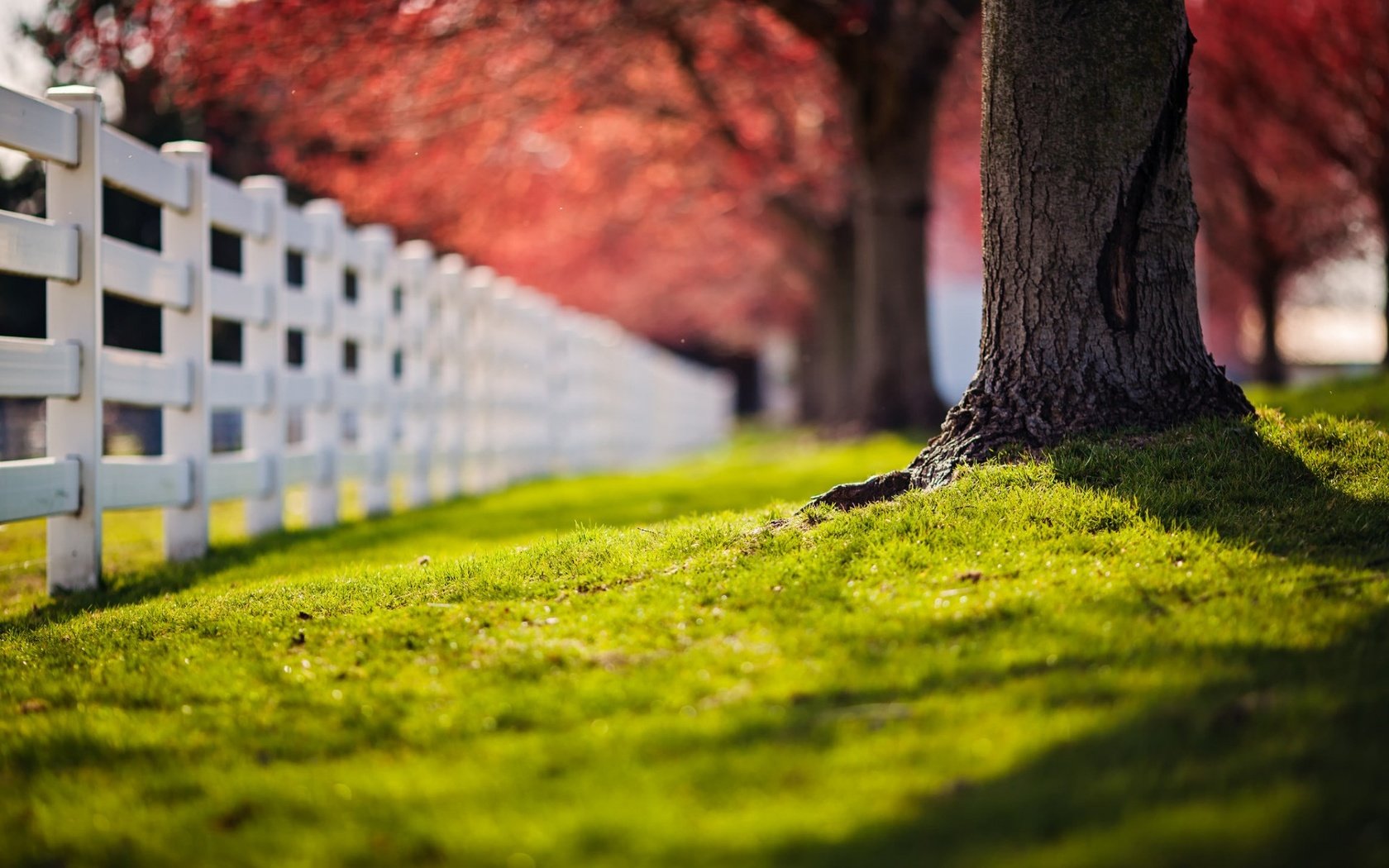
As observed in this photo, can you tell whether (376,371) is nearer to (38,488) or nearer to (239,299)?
(239,299)

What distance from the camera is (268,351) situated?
8.32 m

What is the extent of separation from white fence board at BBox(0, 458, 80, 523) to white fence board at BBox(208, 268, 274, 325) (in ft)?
6.48

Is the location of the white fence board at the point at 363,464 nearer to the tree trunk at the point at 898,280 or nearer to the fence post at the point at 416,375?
the fence post at the point at 416,375

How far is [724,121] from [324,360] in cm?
986

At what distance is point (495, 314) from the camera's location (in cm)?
1362

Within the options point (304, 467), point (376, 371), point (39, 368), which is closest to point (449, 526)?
point (304, 467)

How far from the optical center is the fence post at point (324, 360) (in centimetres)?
914

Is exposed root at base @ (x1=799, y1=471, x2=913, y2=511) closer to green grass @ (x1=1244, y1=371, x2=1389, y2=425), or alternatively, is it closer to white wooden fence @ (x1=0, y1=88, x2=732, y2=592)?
green grass @ (x1=1244, y1=371, x2=1389, y2=425)

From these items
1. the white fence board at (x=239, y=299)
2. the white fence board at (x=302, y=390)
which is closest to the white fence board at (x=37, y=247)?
the white fence board at (x=239, y=299)

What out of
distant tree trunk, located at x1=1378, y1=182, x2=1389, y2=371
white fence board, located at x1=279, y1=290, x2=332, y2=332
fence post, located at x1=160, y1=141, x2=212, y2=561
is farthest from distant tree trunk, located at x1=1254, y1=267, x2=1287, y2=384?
fence post, located at x1=160, y1=141, x2=212, y2=561

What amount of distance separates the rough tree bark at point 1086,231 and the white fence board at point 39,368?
365 cm

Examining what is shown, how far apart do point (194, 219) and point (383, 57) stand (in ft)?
15.1

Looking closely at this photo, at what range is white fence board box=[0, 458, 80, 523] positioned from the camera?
17.9 ft

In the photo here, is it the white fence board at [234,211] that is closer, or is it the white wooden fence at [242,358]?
the white wooden fence at [242,358]
